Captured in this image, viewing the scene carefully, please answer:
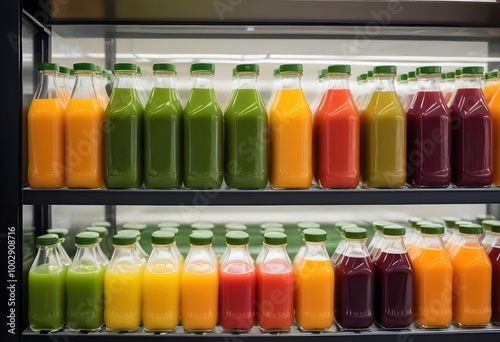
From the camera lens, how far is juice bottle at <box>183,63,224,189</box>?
1242mm

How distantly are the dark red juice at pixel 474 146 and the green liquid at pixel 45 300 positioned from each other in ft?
4.10

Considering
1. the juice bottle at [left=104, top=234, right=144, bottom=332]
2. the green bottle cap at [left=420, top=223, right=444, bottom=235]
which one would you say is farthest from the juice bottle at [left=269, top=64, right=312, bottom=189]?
the juice bottle at [left=104, top=234, right=144, bottom=332]

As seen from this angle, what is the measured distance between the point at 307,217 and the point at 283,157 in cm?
65

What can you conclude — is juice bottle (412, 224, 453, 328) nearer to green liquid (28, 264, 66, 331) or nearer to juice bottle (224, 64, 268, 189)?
juice bottle (224, 64, 268, 189)

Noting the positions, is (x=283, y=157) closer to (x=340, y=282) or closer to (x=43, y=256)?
(x=340, y=282)

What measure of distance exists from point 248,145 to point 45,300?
74 centimetres

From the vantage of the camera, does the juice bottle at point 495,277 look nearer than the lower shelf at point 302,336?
No

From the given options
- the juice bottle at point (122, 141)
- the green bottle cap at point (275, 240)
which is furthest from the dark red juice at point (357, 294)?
the juice bottle at point (122, 141)

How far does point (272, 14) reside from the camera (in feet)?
4.55

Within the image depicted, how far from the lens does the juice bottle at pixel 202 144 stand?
1242 millimetres

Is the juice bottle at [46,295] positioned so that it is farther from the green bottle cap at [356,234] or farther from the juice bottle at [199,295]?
the green bottle cap at [356,234]

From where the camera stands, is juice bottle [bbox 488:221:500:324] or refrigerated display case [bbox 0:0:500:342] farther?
juice bottle [bbox 488:221:500:324]

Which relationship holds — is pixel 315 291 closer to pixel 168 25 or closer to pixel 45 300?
pixel 45 300

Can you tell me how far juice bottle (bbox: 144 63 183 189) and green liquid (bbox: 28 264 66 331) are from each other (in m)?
0.39
